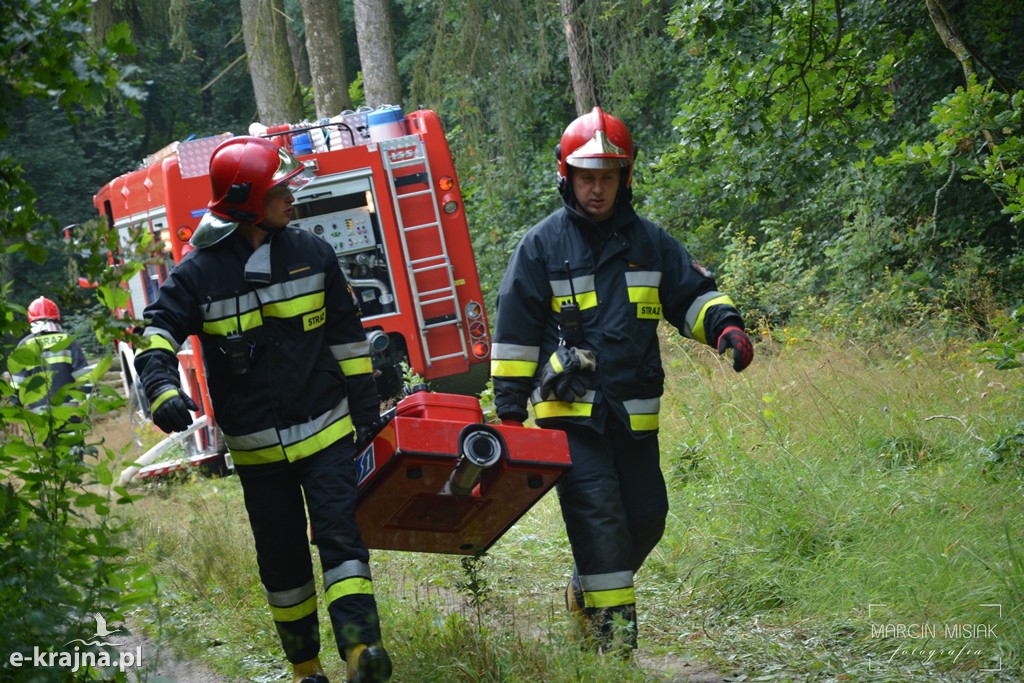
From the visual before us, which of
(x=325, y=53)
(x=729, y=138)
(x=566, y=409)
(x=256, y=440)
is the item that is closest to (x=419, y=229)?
(x=729, y=138)

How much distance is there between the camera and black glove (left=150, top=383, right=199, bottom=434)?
369 centimetres

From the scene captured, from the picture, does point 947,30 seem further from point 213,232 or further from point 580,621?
point 213,232

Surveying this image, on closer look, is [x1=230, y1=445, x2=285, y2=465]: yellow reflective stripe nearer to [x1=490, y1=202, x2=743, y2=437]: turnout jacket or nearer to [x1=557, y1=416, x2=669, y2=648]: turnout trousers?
[x1=490, y1=202, x2=743, y2=437]: turnout jacket

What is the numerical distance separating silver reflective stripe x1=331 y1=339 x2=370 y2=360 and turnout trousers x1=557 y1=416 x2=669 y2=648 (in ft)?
2.64

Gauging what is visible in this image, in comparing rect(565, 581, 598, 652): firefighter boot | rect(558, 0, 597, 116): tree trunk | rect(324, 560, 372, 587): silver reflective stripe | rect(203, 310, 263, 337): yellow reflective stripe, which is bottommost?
rect(565, 581, 598, 652): firefighter boot

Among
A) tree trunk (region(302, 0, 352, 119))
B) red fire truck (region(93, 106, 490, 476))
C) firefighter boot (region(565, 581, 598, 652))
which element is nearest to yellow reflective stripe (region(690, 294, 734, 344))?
firefighter boot (region(565, 581, 598, 652))

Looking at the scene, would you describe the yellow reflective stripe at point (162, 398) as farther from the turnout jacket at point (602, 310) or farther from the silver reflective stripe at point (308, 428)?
the turnout jacket at point (602, 310)

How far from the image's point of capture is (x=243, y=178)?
4031 millimetres

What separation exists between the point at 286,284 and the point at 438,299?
6.33 metres

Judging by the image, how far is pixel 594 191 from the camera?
4.27m

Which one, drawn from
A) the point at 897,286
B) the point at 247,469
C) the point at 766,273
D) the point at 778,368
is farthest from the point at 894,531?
the point at 766,273

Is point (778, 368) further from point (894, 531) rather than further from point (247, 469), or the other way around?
point (247, 469)

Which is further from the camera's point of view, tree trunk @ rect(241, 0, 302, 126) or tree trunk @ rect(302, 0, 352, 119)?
tree trunk @ rect(241, 0, 302, 126)

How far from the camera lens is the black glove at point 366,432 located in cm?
406
